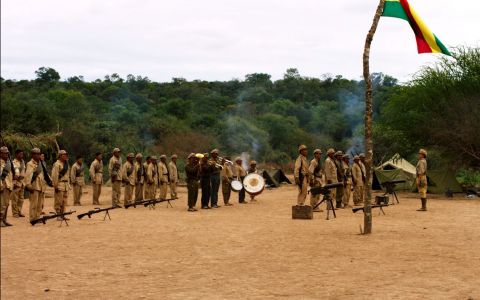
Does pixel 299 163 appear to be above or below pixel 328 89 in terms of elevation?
below

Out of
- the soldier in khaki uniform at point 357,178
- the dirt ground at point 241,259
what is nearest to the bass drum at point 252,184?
the soldier in khaki uniform at point 357,178

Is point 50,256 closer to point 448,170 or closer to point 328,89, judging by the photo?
point 448,170

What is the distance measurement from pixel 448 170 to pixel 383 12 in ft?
52.1

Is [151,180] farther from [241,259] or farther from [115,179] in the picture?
[241,259]

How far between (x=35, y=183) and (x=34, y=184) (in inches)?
1.4

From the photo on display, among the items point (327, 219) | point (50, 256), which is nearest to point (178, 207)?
point (327, 219)

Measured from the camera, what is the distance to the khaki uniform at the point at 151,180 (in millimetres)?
23098

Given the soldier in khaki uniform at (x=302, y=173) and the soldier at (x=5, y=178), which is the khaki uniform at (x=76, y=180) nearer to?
the soldier at (x=5, y=178)

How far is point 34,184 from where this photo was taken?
16.1m

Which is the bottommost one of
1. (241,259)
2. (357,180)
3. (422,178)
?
(241,259)

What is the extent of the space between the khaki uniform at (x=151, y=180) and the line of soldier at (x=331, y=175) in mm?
5722

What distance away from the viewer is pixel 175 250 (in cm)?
1148

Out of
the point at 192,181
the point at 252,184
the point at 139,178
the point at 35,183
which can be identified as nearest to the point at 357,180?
the point at 252,184

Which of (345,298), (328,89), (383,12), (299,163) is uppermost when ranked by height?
(328,89)
